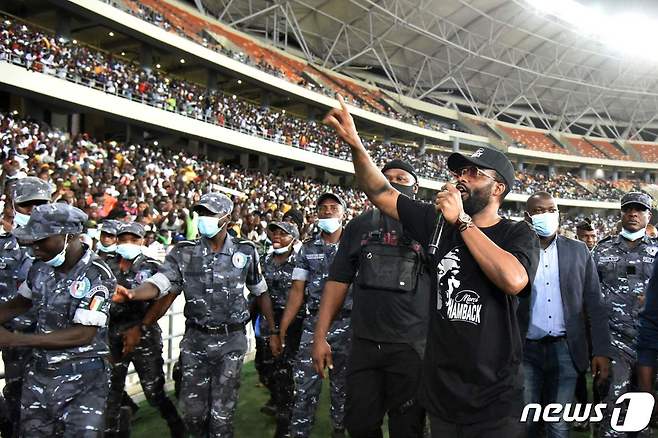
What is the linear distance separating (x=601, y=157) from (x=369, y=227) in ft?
164

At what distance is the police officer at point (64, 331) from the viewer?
2.66 meters

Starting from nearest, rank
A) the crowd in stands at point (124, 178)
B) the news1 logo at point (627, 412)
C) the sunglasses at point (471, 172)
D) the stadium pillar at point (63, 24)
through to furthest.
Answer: the sunglasses at point (471, 172)
the news1 logo at point (627, 412)
the crowd in stands at point (124, 178)
the stadium pillar at point (63, 24)

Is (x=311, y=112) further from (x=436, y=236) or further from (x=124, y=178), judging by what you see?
(x=436, y=236)

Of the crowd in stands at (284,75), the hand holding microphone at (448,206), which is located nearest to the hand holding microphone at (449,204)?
the hand holding microphone at (448,206)

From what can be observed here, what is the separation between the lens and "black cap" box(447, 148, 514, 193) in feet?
6.75

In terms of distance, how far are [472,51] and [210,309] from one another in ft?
115

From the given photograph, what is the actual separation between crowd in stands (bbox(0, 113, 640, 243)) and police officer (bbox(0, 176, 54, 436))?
6.40 feet

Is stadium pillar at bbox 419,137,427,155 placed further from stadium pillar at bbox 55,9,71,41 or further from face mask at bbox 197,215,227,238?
face mask at bbox 197,215,227,238

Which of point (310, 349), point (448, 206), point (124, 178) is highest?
point (124, 178)

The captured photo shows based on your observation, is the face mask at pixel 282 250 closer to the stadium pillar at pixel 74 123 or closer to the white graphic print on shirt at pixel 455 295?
the white graphic print on shirt at pixel 455 295

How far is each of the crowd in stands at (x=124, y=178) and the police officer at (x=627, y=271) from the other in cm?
471

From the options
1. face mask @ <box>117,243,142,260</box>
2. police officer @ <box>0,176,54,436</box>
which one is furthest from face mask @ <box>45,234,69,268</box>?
face mask @ <box>117,243,142,260</box>

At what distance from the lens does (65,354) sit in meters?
2.73

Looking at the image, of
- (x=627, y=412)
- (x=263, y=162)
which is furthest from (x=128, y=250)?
(x=263, y=162)
